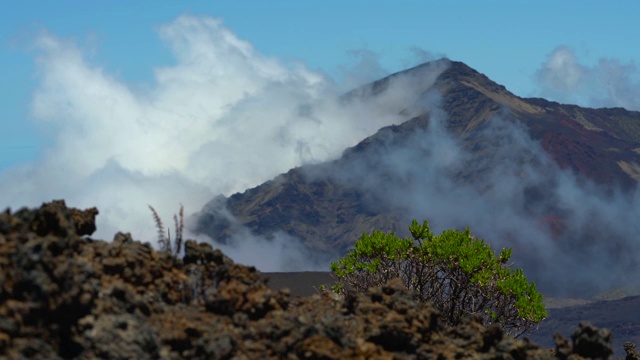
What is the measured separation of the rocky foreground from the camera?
43.3ft

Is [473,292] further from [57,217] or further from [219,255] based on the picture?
[57,217]

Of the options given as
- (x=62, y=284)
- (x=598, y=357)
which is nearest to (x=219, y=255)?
(x=62, y=284)

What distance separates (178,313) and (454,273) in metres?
18.9

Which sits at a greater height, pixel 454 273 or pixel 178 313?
pixel 454 273

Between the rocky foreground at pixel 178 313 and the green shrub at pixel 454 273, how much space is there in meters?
13.2

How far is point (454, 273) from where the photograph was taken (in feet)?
108

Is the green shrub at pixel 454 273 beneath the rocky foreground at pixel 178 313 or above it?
above

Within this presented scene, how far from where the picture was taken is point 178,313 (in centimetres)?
1520

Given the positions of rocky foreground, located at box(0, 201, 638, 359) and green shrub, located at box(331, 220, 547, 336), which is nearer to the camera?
rocky foreground, located at box(0, 201, 638, 359)

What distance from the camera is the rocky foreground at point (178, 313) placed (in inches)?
520

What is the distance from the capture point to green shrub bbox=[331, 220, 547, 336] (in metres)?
31.2

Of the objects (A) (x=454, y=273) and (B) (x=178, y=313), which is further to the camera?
(A) (x=454, y=273)

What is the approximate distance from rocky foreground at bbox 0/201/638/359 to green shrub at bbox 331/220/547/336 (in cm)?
1321

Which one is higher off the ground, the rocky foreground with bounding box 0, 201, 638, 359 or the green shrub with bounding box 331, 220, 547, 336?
the green shrub with bounding box 331, 220, 547, 336
